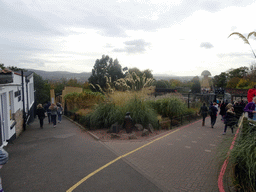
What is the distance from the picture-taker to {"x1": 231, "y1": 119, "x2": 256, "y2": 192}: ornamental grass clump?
370 centimetres

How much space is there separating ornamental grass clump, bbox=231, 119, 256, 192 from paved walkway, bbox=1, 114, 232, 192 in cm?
62

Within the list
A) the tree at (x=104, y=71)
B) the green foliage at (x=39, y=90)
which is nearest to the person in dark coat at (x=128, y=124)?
the green foliage at (x=39, y=90)

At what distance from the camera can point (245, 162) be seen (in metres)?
4.01

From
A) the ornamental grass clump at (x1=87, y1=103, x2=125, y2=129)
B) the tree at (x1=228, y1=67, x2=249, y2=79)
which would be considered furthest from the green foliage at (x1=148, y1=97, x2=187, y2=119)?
the tree at (x1=228, y1=67, x2=249, y2=79)

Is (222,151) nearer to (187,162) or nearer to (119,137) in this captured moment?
(187,162)

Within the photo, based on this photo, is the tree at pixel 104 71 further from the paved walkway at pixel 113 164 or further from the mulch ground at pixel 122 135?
the paved walkway at pixel 113 164

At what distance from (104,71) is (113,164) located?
40.3 meters

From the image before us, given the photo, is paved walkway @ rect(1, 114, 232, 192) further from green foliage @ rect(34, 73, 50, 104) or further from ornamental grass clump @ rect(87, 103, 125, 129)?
green foliage @ rect(34, 73, 50, 104)

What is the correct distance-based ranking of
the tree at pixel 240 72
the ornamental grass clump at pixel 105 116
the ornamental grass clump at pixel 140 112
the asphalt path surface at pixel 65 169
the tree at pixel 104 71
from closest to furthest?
the asphalt path surface at pixel 65 169 < the ornamental grass clump at pixel 140 112 < the ornamental grass clump at pixel 105 116 < the tree at pixel 104 71 < the tree at pixel 240 72

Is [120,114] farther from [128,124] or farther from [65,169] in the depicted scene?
[65,169]

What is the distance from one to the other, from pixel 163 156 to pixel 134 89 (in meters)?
5.98

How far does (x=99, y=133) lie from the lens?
977 cm

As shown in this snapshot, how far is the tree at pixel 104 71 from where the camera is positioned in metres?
44.3

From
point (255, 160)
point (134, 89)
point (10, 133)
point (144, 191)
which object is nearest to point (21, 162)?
point (10, 133)
